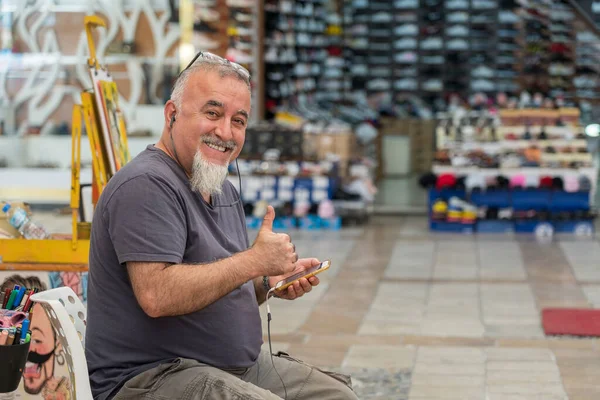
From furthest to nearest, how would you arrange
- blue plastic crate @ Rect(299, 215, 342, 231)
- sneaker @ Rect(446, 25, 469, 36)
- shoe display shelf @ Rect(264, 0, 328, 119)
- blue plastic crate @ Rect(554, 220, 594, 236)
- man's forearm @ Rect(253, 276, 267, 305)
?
1. sneaker @ Rect(446, 25, 469, 36)
2. shoe display shelf @ Rect(264, 0, 328, 119)
3. blue plastic crate @ Rect(299, 215, 342, 231)
4. blue plastic crate @ Rect(554, 220, 594, 236)
5. man's forearm @ Rect(253, 276, 267, 305)

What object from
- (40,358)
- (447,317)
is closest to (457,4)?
(447,317)

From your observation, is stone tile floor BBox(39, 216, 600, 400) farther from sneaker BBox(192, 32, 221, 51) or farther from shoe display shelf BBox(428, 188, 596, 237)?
sneaker BBox(192, 32, 221, 51)

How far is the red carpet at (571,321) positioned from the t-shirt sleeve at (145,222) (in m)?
3.83

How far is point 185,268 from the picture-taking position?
→ 7.54 ft

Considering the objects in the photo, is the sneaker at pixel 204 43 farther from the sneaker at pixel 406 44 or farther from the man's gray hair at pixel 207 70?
the man's gray hair at pixel 207 70

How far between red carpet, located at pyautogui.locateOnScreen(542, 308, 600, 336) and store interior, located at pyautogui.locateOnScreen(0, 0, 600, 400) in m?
0.07

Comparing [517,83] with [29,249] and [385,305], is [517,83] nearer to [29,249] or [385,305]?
[385,305]

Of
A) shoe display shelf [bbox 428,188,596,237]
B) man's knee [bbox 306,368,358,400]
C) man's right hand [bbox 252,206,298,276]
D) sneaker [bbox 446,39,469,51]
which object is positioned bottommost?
shoe display shelf [bbox 428,188,596,237]

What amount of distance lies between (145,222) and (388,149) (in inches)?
606

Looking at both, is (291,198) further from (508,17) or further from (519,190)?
(508,17)

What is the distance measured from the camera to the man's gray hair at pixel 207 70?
253 cm

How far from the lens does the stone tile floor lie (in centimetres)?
467

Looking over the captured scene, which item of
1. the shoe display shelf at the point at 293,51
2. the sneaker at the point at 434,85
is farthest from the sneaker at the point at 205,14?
the sneaker at the point at 434,85

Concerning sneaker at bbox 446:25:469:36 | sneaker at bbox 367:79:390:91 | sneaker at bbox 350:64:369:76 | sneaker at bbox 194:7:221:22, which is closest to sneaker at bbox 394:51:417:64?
sneaker at bbox 367:79:390:91
